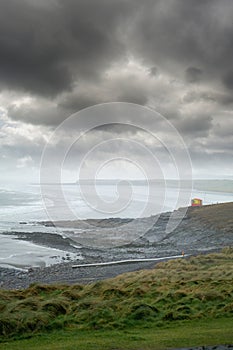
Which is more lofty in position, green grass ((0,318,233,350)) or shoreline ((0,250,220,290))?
green grass ((0,318,233,350))

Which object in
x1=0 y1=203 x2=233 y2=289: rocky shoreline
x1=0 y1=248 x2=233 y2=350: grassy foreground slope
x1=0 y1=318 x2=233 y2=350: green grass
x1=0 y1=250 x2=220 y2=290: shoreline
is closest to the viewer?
x1=0 y1=318 x2=233 y2=350: green grass

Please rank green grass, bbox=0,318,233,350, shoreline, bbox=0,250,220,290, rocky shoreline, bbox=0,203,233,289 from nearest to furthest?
1. green grass, bbox=0,318,233,350
2. shoreline, bbox=0,250,220,290
3. rocky shoreline, bbox=0,203,233,289

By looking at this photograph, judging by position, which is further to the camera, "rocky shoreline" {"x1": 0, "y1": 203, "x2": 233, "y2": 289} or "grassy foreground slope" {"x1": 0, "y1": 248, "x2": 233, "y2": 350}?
"rocky shoreline" {"x1": 0, "y1": 203, "x2": 233, "y2": 289}

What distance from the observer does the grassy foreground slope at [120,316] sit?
935 cm

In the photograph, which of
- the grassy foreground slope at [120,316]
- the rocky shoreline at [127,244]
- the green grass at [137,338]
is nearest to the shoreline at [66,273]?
the rocky shoreline at [127,244]

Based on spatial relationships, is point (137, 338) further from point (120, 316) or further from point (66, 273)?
point (66, 273)

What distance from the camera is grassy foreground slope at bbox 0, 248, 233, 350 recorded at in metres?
9.35

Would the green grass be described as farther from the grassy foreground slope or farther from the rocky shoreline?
the rocky shoreline

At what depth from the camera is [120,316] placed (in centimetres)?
1147

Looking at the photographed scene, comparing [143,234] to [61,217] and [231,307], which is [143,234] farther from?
[231,307]

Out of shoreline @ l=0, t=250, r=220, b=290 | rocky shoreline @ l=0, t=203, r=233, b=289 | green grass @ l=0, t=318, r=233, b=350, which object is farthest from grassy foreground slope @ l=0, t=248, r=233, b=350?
rocky shoreline @ l=0, t=203, r=233, b=289

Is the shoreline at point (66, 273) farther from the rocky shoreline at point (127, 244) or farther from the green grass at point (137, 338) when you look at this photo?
the green grass at point (137, 338)

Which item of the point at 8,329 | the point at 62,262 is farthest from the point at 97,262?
the point at 8,329

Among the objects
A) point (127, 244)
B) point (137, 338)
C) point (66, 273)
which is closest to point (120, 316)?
point (137, 338)
